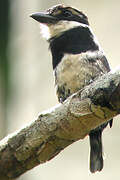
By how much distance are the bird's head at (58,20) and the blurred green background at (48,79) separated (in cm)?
175

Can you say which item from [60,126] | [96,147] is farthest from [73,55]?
[60,126]

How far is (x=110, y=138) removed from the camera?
655cm

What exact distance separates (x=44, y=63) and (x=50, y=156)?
388 cm

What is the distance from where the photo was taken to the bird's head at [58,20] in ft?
14.2

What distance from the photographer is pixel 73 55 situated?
13.4ft

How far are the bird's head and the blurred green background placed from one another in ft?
5.76

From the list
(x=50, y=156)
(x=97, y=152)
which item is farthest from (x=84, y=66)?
(x=50, y=156)

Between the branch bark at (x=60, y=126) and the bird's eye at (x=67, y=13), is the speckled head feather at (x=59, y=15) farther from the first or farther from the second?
the branch bark at (x=60, y=126)

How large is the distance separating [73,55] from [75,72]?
11 centimetres

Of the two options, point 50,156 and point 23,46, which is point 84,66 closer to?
point 50,156

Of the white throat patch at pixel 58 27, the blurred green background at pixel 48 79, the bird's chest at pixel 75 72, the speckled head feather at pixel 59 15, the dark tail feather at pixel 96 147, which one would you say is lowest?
the blurred green background at pixel 48 79

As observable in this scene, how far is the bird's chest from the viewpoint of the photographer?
404cm

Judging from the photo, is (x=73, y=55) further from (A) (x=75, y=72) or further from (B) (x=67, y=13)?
(B) (x=67, y=13)

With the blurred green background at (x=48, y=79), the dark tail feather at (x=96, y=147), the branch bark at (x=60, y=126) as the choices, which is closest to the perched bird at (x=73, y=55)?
the dark tail feather at (x=96, y=147)
